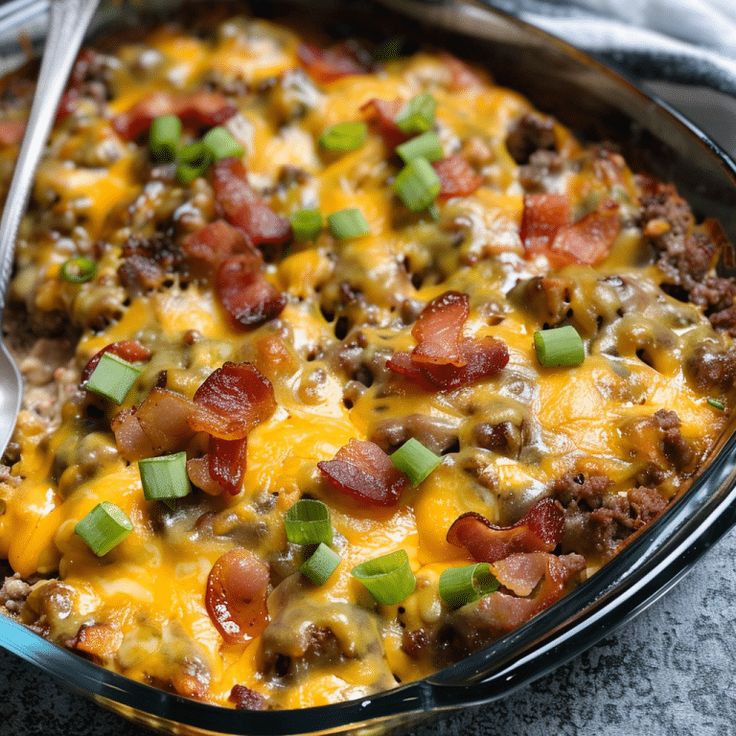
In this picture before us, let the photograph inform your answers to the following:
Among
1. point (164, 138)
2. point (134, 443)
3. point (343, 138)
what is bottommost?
point (134, 443)

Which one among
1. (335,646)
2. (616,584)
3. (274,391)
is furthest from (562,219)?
(335,646)

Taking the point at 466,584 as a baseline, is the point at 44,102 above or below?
below

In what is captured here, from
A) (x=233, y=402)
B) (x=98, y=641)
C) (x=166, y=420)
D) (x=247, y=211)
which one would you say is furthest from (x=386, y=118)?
(x=98, y=641)

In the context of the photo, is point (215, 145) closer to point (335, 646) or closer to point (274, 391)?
point (274, 391)

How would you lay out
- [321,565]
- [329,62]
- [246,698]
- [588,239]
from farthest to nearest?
[329,62] → [588,239] → [321,565] → [246,698]

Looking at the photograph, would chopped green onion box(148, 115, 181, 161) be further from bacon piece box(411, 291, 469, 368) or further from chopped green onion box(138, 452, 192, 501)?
chopped green onion box(138, 452, 192, 501)

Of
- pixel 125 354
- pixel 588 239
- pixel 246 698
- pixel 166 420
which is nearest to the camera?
pixel 246 698

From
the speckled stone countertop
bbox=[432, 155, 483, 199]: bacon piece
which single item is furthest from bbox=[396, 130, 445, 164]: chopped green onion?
the speckled stone countertop

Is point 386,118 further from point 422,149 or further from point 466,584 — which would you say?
point 466,584

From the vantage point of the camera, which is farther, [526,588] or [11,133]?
[11,133]
